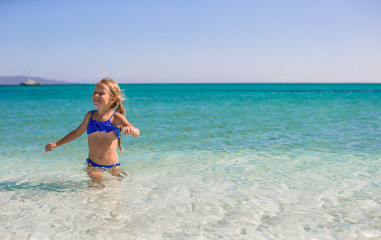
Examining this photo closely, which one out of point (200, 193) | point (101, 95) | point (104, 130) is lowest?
point (200, 193)

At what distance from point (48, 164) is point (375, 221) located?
5.55 m

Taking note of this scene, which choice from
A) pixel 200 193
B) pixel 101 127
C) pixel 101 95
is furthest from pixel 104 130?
pixel 200 193

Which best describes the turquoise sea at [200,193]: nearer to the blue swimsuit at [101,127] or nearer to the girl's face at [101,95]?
the blue swimsuit at [101,127]

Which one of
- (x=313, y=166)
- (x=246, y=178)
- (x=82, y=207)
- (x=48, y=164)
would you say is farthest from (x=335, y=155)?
(x=48, y=164)

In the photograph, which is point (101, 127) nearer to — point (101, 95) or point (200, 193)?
point (101, 95)

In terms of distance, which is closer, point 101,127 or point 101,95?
point 101,95

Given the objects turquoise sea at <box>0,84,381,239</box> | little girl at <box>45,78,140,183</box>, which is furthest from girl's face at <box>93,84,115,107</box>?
turquoise sea at <box>0,84,381,239</box>

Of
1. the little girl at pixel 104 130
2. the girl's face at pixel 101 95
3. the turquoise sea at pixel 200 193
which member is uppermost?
the girl's face at pixel 101 95

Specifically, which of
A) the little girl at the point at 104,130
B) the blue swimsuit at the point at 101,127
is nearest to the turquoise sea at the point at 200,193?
the little girl at the point at 104,130

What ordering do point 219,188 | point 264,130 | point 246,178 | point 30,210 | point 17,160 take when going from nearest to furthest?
point 30,210 < point 219,188 < point 246,178 < point 17,160 < point 264,130

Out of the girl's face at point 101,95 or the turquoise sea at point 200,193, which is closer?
the turquoise sea at point 200,193

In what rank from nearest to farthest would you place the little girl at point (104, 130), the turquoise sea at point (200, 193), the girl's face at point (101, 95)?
the turquoise sea at point (200, 193)
the girl's face at point (101, 95)
the little girl at point (104, 130)

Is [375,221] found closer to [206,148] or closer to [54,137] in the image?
[206,148]

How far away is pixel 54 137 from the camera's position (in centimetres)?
1009
